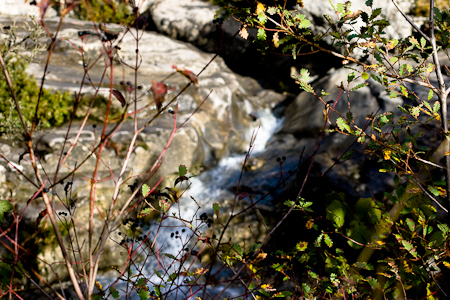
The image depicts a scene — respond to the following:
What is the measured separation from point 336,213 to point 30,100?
5.34 m

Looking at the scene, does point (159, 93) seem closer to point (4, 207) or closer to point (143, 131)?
point (4, 207)

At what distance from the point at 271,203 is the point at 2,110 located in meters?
4.58

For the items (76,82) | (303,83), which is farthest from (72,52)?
(303,83)

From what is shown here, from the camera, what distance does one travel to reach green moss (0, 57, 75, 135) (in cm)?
478

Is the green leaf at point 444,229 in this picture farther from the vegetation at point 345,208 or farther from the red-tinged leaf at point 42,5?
the red-tinged leaf at point 42,5

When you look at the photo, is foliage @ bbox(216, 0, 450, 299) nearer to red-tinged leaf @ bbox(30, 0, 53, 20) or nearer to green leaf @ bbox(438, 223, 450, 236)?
green leaf @ bbox(438, 223, 450, 236)

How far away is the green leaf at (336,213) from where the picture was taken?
2068mm

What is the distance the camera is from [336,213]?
2.09 meters

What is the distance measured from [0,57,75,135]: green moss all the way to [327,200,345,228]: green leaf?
4744 millimetres

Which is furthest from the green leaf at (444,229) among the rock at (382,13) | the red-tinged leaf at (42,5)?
the rock at (382,13)

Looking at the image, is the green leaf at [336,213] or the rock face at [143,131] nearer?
the green leaf at [336,213]

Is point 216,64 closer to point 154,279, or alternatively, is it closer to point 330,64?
point 330,64

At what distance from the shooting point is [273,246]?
4012mm

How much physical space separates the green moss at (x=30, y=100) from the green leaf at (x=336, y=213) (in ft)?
15.6
